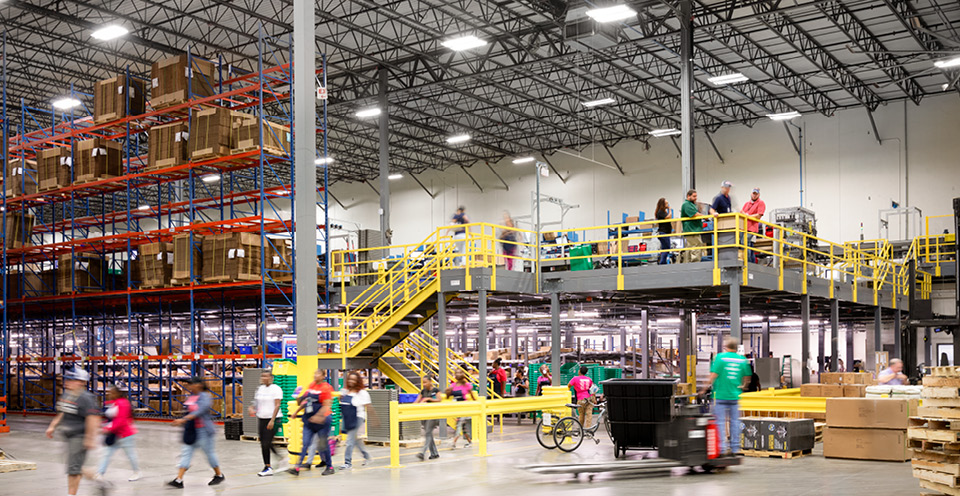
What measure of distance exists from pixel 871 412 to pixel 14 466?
1502cm

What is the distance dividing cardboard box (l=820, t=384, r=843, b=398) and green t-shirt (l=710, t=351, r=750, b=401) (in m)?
5.97

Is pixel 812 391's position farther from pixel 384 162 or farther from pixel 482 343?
pixel 384 162

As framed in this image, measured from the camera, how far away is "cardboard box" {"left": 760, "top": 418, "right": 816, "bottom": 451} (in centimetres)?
1680

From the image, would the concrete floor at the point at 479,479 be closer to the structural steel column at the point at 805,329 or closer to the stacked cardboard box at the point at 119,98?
the structural steel column at the point at 805,329

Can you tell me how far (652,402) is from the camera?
1539 centimetres

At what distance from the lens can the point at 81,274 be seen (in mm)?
30641

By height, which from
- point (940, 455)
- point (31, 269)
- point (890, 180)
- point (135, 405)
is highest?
point (890, 180)

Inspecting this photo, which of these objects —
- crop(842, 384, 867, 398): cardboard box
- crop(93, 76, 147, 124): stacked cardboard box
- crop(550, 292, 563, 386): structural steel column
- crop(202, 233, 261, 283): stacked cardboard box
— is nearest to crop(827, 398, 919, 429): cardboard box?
crop(842, 384, 867, 398): cardboard box

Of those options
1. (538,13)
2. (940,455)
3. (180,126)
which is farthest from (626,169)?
(940,455)

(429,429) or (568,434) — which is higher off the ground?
(429,429)

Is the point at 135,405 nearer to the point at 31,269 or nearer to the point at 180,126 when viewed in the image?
the point at 31,269

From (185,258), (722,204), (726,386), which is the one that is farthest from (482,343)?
(185,258)

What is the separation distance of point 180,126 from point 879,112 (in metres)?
29.1

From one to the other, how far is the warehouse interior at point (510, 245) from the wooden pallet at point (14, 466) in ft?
0.22
